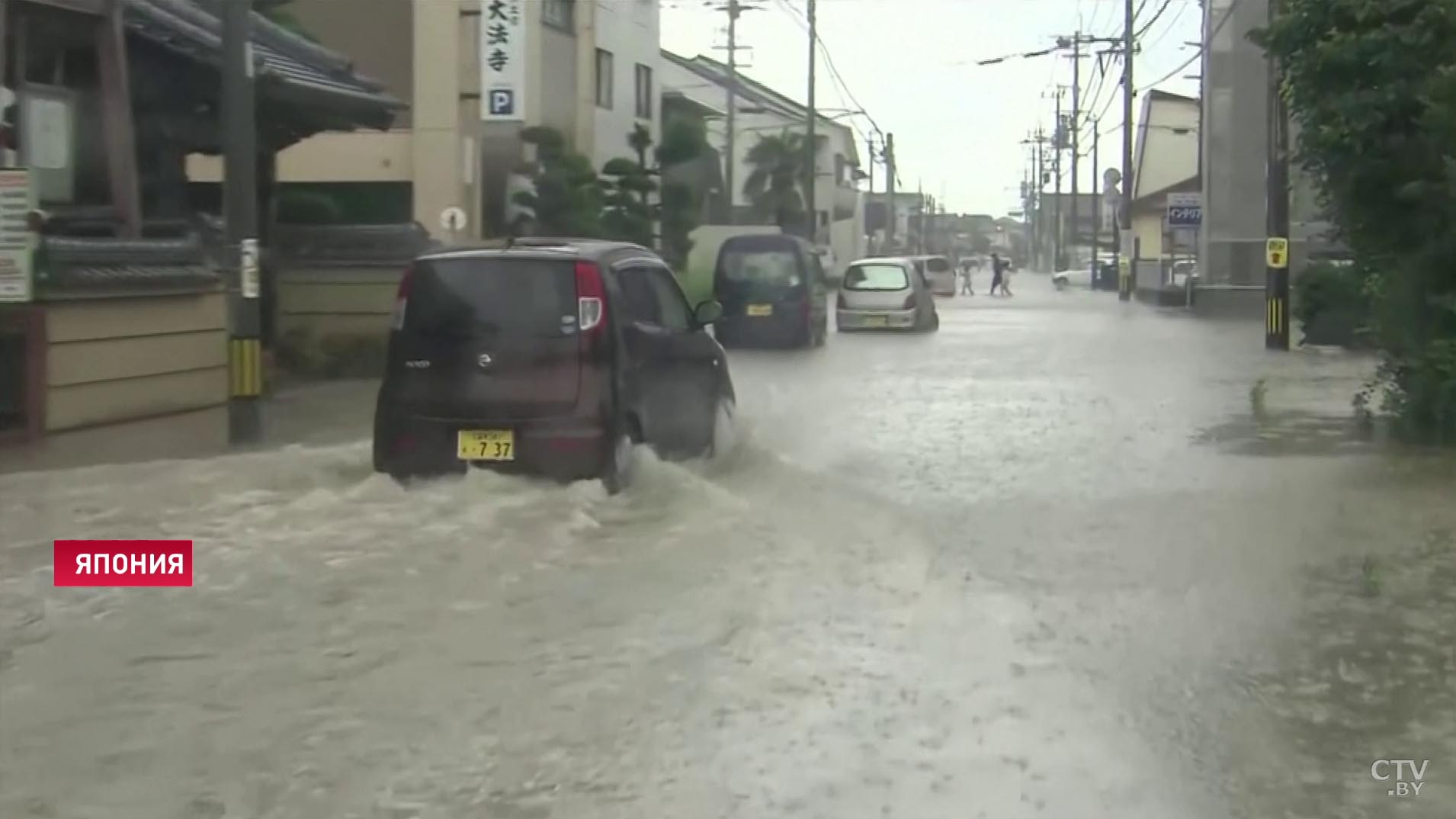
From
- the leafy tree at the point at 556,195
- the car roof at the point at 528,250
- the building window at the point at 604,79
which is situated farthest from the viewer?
the building window at the point at 604,79

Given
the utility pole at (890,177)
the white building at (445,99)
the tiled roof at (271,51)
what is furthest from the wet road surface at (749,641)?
the utility pole at (890,177)

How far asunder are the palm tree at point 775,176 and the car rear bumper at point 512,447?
181 feet

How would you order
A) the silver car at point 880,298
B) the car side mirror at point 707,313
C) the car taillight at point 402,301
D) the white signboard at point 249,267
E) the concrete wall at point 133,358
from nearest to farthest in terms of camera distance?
the car taillight at point 402,301, the car side mirror at point 707,313, the white signboard at point 249,267, the concrete wall at point 133,358, the silver car at point 880,298

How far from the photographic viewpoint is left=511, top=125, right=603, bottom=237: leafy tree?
102 ft

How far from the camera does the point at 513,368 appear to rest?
1055cm

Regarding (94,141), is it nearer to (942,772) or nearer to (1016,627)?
(1016,627)

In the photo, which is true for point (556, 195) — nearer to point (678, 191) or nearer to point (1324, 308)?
point (678, 191)

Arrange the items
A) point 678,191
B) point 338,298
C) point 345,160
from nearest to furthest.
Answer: point 338,298
point 345,160
point 678,191

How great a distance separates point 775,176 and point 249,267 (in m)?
53.5

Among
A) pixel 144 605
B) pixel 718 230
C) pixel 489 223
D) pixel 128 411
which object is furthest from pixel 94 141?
pixel 718 230

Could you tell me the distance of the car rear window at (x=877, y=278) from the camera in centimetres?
3394

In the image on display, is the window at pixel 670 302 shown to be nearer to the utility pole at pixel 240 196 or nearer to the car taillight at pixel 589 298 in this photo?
the car taillight at pixel 589 298

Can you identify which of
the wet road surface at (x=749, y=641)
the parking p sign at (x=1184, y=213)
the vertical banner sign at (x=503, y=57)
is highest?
the vertical banner sign at (x=503, y=57)

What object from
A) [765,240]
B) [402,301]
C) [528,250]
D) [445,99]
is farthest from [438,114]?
[528,250]
